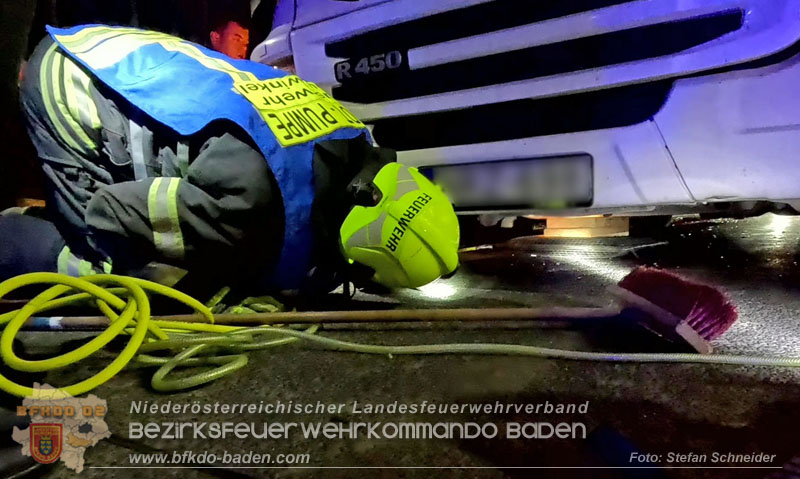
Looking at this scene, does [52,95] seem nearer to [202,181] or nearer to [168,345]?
[202,181]

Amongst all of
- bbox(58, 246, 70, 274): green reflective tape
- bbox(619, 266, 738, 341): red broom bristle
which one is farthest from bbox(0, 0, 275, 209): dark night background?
bbox(619, 266, 738, 341): red broom bristle

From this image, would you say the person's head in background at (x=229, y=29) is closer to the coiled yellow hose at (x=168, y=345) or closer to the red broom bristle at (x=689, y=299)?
the coiled yellow hose at (x=168, y=345)

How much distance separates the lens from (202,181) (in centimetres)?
155

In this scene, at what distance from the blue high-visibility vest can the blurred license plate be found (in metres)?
0.52

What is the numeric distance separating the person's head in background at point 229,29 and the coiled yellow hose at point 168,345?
97.2 inches

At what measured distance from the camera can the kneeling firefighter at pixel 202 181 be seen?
1.56 metres

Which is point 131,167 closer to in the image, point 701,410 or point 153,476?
point 153,476

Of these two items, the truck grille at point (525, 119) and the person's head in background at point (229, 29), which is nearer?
the truck grille at point (525, 119)

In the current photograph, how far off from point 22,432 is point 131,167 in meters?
1.07

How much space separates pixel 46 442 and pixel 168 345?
42cm

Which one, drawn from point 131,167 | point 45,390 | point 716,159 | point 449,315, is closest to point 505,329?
point 449,315

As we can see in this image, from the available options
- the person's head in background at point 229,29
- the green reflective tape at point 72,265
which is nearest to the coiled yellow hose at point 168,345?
the green reflective tape at point 72,265

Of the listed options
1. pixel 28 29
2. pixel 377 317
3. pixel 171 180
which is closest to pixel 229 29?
pixel 28 29

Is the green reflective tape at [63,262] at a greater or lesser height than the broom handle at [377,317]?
greater
